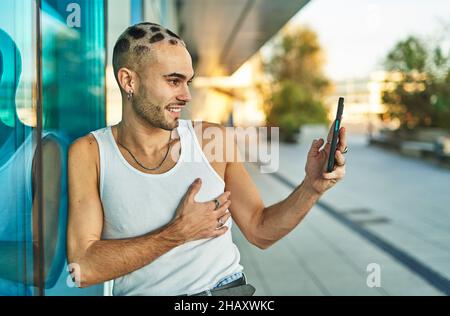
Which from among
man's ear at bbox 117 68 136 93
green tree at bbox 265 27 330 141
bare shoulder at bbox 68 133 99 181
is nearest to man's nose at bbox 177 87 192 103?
man's ear at bbox 117 68 136 93

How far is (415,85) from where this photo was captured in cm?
2045

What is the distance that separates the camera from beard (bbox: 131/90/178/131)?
1.31 m

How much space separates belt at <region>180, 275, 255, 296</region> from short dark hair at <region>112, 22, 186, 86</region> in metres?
0.53

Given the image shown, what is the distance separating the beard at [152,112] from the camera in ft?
4.30

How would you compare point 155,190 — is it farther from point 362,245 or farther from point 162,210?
point 362,245

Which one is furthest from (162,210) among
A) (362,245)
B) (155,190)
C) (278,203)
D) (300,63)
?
(300,63)

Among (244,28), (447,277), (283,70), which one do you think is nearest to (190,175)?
(447,277)

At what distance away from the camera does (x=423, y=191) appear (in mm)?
11047

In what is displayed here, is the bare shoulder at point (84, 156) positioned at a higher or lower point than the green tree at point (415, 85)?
lower

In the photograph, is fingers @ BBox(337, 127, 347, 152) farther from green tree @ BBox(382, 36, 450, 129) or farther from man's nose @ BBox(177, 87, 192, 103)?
green tree @ BBox(382, 36, 450, 129)

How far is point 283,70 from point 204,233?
112 ft

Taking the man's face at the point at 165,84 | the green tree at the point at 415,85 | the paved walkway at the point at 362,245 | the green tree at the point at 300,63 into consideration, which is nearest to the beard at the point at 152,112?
the man's face at the point at 165,84

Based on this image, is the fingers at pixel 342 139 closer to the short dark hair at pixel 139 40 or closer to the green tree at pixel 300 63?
the short dark hair at pixel 139 40

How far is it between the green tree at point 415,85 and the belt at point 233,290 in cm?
1759
